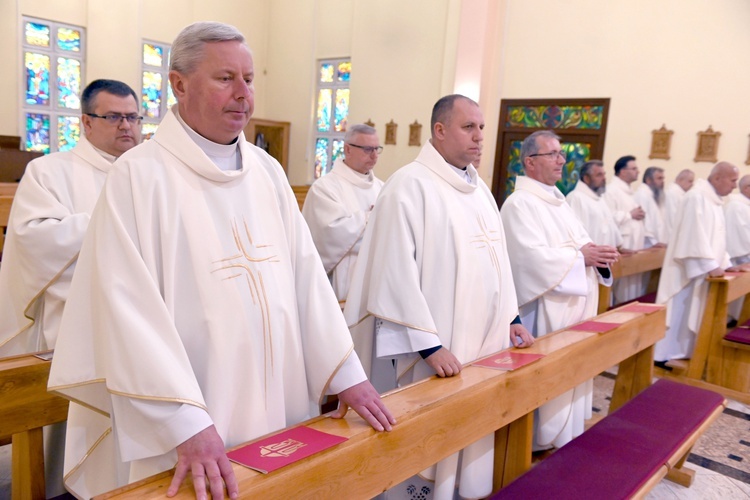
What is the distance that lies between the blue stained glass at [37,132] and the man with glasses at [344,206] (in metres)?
9.74

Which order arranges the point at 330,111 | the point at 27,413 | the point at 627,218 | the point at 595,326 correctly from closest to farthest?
the point at 27,413
the point at 595,326
the point at 627,218
the point at 330,111

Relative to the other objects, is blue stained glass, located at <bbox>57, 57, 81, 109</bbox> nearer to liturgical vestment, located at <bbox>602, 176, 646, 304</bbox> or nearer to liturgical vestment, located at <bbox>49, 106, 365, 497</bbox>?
liturgical vestment, located at <bbox>602, 176, 646, 304</bbox>

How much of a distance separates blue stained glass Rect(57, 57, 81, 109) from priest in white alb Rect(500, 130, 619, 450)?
11890 millimetres

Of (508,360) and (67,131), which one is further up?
(67,131)

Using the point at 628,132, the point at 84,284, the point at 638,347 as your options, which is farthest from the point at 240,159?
the point at 628,132

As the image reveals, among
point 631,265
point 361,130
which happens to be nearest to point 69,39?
point 361,130

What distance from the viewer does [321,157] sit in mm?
15250

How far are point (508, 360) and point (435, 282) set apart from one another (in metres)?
0.50

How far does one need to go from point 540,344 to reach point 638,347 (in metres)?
1.05

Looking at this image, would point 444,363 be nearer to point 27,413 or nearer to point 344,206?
point 27,413

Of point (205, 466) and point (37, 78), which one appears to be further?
point (37, 78)

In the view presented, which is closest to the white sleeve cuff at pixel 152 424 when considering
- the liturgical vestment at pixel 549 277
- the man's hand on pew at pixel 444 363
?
the man's hand on pew at pixel 444 363

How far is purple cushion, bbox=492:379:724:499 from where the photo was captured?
2465mm

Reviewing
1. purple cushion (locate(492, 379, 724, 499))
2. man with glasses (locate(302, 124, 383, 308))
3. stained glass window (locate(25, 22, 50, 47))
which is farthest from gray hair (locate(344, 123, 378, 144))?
stained glass window (locate(25, 22, 50, 47))
